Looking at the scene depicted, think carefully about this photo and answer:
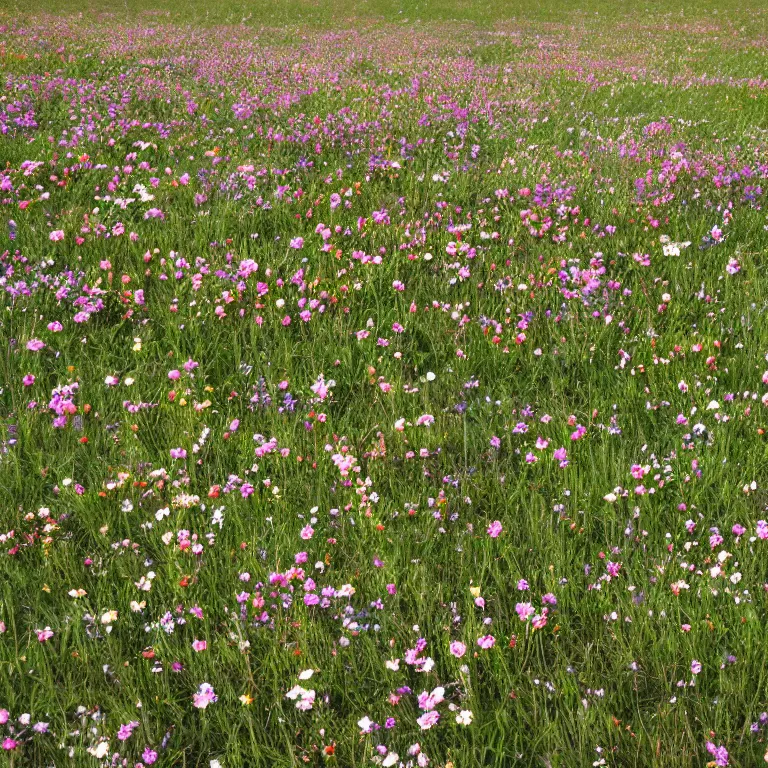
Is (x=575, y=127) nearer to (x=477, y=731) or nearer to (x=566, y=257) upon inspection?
(x=566, y=257)

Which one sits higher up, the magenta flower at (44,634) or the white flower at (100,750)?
the magenta flower at (44,634)

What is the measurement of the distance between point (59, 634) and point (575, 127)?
8514 millimetres

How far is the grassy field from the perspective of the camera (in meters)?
2.56

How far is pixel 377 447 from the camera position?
3.78 m

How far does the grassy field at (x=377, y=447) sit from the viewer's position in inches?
101

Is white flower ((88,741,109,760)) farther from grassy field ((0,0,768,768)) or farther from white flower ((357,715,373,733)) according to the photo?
white flower ((357,715,373,733))

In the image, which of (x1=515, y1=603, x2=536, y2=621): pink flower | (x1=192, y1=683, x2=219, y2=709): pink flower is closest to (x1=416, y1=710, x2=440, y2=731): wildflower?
(x1=515, y1=603, x2=536, y2=621): pink flower

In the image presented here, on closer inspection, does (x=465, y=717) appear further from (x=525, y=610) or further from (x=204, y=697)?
(x=204, y=697)

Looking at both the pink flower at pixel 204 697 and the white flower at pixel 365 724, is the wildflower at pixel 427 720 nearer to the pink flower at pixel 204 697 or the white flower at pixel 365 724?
the white flower at pixel 365 724

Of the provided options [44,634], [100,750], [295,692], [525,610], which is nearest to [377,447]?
[525,610]

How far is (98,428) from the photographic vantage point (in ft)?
12.7

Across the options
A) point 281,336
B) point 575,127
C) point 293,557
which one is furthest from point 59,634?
point 575,127

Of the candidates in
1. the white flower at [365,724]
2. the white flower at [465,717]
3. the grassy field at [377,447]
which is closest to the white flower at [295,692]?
the grassy field at [377,447]

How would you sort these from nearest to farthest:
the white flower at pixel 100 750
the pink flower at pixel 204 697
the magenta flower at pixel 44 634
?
the white flower at pixel 100 750 → the pink flower at pixel 204 697 → the magenta flower at pixel 44 634
